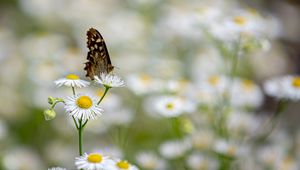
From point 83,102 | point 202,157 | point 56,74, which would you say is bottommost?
point 83,102

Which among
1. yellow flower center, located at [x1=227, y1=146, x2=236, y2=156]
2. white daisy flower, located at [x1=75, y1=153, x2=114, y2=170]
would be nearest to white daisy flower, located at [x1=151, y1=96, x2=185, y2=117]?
yellow flower center, located at [x1=227, y1=146, x2=236, y2=156]

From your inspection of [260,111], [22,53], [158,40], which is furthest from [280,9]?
[22,53]

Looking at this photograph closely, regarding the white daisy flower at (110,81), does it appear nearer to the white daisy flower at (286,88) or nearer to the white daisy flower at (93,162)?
the white daisy flower at (93,162)

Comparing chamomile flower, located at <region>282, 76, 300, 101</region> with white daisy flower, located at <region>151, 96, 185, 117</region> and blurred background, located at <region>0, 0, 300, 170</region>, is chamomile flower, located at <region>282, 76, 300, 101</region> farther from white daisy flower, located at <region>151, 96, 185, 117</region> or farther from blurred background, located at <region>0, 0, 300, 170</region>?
white daisy flower, located at <region>151, 96, 185, 117</region>

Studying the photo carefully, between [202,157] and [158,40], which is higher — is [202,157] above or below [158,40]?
below

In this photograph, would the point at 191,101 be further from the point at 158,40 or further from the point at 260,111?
the point at 260,111

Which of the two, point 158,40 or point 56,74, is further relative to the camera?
point 158,40

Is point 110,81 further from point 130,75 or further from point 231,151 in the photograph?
point 130,75
